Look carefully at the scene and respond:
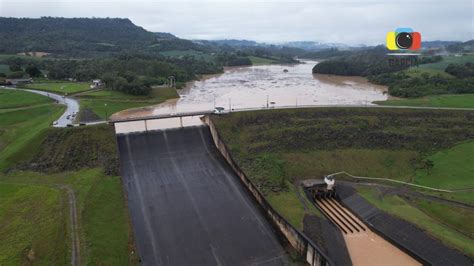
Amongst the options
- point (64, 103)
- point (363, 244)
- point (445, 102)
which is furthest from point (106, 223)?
point (445, 102)

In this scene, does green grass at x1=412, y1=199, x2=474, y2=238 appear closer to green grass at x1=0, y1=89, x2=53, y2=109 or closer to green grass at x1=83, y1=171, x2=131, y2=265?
green grass at x1=83, y1=171, x2=131, y2=265

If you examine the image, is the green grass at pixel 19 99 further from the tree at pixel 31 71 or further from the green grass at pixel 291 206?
the green grass at pixel 291 206

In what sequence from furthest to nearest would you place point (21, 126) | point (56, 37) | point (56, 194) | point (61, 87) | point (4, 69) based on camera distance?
point (56, 37)
point (4, 69)
point (61, 87)
point (21, 126)
point (56, 194)

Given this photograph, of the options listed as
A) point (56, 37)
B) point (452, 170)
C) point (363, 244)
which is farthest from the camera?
point (56, 37)

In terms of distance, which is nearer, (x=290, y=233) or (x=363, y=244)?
(x=290, y=233)

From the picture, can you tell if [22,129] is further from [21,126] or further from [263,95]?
[263,95]

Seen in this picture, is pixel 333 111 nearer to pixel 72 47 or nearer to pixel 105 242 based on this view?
pixel 105 242

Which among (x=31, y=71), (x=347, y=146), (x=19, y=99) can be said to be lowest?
(x=347, y=146)
